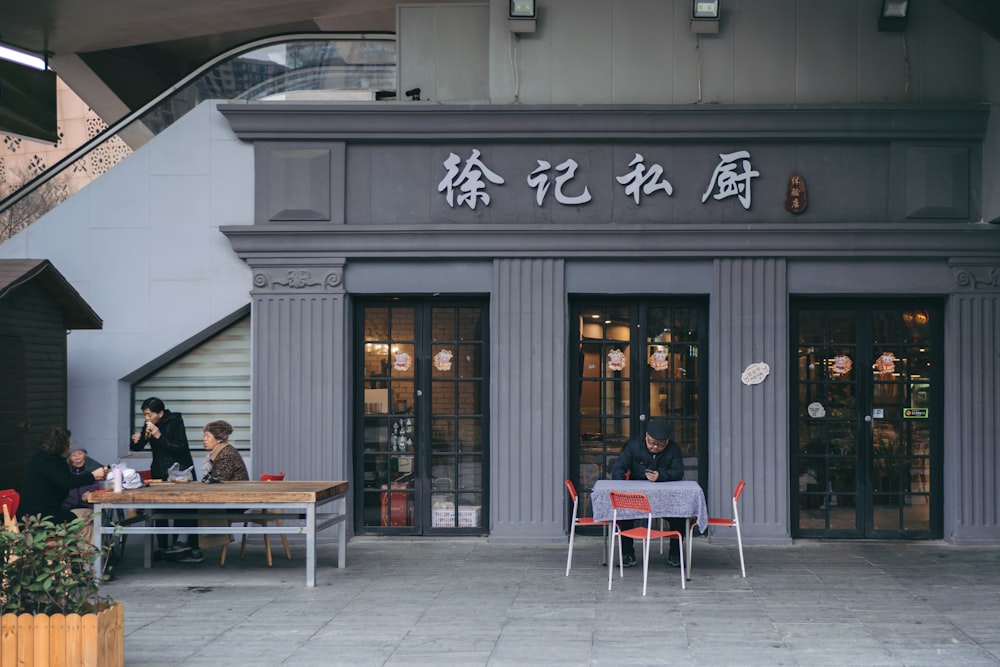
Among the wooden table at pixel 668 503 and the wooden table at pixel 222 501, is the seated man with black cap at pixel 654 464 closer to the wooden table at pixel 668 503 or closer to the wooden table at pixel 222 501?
the wooden table at pixel 668 503

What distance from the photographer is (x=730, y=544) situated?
11227 mm

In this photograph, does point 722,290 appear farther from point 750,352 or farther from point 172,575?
point 172,575

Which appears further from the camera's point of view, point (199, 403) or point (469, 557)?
point (199, 403)

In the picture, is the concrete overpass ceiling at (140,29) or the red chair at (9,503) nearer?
the red chair at (9,503)

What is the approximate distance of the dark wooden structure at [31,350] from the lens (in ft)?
33.3

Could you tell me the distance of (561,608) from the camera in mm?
8383

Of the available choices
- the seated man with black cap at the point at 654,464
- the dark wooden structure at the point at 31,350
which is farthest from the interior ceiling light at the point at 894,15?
the dark wooden structure at the point at 31,350

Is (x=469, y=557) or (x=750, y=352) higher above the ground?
(x=750, y=352)

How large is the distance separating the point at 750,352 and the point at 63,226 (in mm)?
7802

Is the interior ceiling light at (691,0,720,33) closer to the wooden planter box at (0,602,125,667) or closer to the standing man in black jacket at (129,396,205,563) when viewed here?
the standing man in black jacket at (129,396,205,563)

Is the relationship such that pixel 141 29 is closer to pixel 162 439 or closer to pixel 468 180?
pixel 468 180

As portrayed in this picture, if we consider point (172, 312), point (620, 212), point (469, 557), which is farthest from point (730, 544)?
point (172, 312)

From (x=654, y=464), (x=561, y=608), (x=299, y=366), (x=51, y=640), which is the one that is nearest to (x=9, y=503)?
(x=51, y=640)

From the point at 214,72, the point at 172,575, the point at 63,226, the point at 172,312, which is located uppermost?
the point at 214,72
